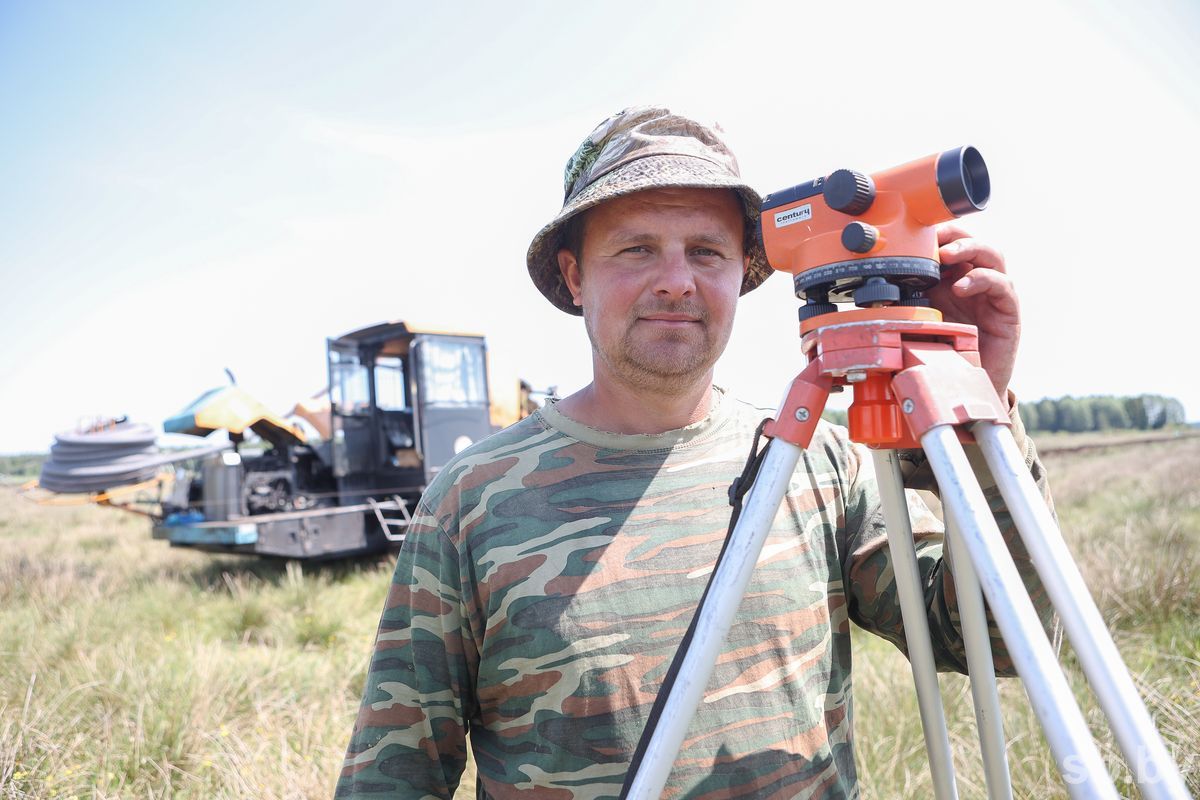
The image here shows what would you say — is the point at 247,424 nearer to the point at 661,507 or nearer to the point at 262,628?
the point at 262,628

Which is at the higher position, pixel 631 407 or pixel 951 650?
pixel 631 407

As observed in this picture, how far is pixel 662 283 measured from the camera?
1.40m

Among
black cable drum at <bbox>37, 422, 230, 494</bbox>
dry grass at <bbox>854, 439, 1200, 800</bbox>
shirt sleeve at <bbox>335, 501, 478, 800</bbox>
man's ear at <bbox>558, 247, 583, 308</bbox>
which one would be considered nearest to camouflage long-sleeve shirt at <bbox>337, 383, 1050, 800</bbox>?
shirt sleeve at <bbox>335, 501, 478, 800</bbox>

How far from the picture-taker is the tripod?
0.69 meters

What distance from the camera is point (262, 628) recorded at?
5.71 m

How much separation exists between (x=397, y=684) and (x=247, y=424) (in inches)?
297

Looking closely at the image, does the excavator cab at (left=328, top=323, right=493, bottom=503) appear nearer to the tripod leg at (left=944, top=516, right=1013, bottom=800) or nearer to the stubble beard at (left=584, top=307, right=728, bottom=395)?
the stubble beard at (left=584, top=307, right=728, bottom=395)

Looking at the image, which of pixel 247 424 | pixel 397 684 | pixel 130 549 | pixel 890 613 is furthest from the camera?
pixel 130 549

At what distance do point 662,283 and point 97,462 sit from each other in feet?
34.2

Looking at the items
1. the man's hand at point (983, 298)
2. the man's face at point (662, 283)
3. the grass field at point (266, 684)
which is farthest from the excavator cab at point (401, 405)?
the man's hand at point (983, 298)

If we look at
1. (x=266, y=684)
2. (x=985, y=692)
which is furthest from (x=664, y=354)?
(x=266, y=684)

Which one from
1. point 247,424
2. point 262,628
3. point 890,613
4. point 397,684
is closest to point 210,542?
point 247,424

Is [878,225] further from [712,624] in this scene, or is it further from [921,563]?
[921,563]

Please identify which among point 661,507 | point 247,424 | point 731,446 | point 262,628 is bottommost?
point 262,628
